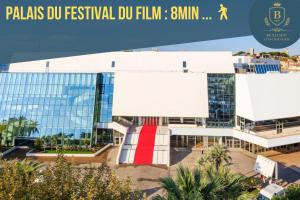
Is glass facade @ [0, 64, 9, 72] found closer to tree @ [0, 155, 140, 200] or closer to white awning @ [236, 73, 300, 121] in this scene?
white awning @ [236, 73, 300, 121]

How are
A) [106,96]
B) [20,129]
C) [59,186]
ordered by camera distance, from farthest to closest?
[106,96] → [20,129] → [59,186]

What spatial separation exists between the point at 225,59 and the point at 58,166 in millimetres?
33714

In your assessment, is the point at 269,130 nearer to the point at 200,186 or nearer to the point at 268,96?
the point at 268,96

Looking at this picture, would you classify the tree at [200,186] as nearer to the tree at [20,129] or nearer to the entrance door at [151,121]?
the entrance door at [151,121]

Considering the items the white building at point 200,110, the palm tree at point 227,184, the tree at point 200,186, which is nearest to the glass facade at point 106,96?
the white building at point 200,110

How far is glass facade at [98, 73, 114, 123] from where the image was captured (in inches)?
1494

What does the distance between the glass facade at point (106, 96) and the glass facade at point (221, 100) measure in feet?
38.2

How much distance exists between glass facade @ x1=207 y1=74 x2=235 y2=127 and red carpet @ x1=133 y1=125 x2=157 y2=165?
22.3 feet

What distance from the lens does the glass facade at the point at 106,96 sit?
37938 millimetres

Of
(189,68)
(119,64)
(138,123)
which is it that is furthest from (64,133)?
(189,68)

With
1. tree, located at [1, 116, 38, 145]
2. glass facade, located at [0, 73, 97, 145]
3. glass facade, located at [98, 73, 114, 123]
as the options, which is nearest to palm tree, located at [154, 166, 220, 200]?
glass facade, located at [0, 73, 97, 145]

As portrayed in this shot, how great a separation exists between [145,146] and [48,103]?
13003 mm

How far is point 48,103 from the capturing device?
37.9 metres

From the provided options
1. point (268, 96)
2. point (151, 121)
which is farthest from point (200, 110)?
point (268, 96)
